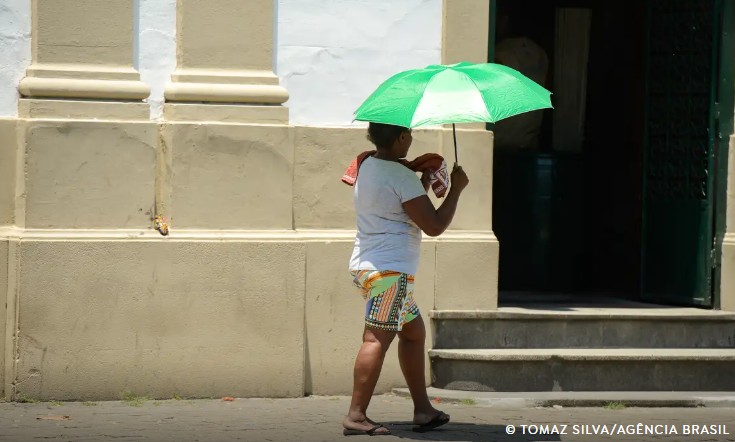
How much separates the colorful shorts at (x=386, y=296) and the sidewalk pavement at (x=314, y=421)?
0.66 meters

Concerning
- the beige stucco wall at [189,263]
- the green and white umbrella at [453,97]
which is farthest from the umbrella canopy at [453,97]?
the beige stucco wall at [189,263]

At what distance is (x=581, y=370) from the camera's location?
797 centimetres

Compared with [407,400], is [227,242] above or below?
above

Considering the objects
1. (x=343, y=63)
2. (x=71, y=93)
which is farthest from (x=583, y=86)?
(x=71, y=93)

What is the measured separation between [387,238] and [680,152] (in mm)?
3541

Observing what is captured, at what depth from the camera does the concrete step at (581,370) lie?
7.88 m

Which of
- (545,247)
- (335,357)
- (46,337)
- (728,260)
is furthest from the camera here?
(545,247)

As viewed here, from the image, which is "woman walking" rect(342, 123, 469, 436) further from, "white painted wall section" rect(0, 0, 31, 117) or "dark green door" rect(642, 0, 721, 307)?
"dark green door" rect(642, 0, 721, 307)

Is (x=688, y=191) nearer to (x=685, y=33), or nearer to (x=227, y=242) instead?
(x=685, y=33)

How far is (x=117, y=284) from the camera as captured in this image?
7.46 m

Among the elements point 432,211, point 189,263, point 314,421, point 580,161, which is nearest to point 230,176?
point 189,263

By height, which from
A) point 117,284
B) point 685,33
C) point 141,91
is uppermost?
point 685,33

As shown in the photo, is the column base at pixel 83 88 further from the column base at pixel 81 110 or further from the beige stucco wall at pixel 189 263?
the beige stucco wall at pixel 189 263

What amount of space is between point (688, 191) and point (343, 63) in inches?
113
